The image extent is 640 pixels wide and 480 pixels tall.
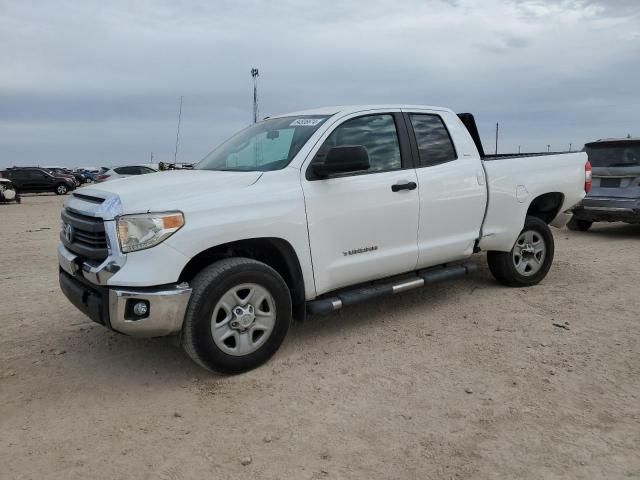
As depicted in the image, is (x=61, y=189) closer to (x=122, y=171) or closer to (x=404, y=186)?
(x=122, y=171)

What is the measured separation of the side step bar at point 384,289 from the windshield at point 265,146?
3.64 feet

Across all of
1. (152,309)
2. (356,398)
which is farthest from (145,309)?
(356,398)

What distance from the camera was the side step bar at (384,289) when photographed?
161 inches

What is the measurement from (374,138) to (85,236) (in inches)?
94.9

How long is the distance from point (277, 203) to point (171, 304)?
3.35 ft

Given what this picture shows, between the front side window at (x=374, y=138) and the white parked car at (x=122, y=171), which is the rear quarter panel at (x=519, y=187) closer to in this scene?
the front side window at (x=374, y=138)

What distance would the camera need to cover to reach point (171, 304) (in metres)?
3.35

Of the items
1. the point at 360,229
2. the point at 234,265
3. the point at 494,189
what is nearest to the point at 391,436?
the point at 234,265

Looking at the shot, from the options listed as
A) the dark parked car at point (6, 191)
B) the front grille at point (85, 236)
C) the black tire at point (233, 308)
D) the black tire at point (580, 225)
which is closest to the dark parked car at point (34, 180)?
the dark parked car at point (6, 191)

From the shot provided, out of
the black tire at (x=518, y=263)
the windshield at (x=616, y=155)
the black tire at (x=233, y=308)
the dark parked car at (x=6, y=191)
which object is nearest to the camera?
the black tire at (x=233, y=308)

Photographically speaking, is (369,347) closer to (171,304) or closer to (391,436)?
(391,436)

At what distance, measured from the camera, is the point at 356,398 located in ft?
11.1

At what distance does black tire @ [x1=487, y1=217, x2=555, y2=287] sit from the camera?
5.68m

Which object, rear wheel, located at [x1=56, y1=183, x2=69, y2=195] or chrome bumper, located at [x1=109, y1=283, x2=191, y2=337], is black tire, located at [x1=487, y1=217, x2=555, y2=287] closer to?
chrome bumper, located at [x1=109, y1=283, x2=191, y2=337]
